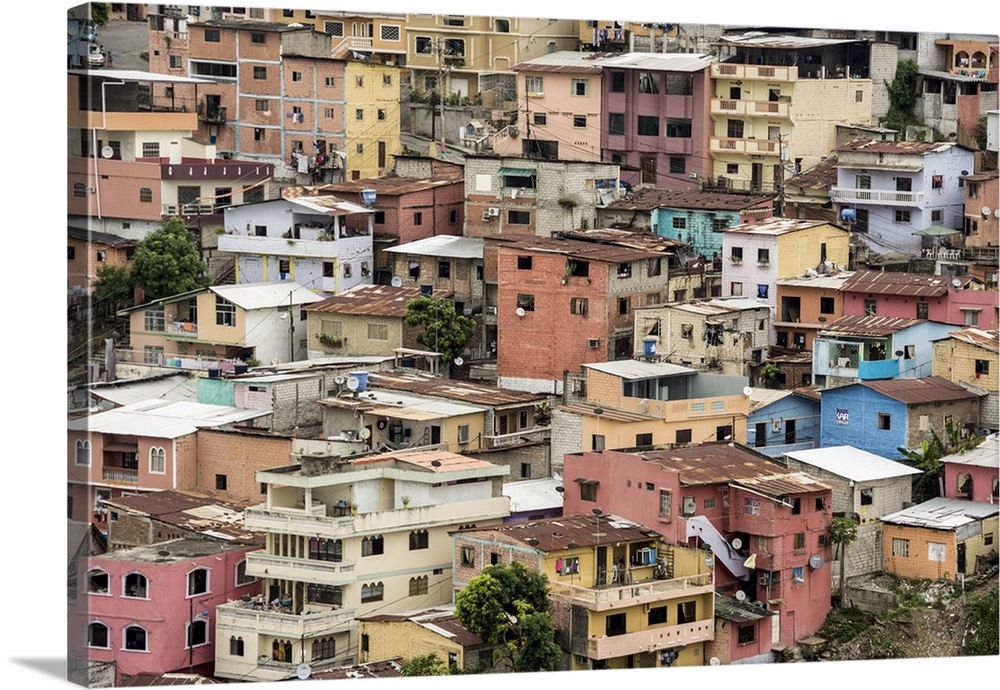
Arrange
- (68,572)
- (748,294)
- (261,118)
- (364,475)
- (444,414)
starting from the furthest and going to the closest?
(261,118) → (748,294) → (444,414) → (364,475) → (68,572)

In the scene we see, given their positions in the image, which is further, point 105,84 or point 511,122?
point 511,122

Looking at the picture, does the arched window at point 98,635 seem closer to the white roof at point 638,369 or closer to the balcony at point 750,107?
the white roof at point 638,369

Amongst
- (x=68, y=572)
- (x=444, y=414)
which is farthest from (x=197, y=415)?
(x=68, y=572)

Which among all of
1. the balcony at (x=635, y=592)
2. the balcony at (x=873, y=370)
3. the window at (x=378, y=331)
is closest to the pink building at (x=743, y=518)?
the balcony at (x=635, y=592)

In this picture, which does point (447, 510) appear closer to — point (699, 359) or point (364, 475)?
point (364, 475)

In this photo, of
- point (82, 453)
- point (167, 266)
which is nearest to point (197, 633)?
point (82, 453)
